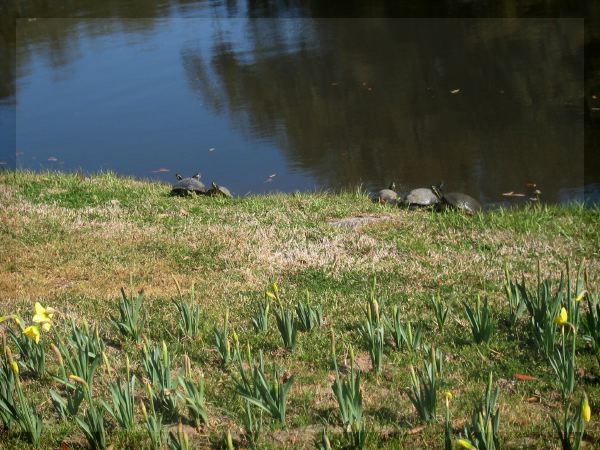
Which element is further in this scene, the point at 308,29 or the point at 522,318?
the point at 308,29

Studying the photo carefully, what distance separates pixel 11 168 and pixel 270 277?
5798mm

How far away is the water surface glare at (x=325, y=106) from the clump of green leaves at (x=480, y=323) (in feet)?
14.1

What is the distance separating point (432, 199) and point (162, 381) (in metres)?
4.65

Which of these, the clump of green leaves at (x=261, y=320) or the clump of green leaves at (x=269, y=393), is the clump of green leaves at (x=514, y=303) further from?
the clump of green leaves at (x=269, y=393)

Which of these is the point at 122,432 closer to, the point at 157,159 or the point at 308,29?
the point at 157,159

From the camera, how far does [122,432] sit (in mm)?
4199

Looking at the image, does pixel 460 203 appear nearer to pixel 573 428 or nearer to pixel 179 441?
pixel 573 428

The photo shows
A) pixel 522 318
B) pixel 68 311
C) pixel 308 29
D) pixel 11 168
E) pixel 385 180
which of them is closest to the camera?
pixel 522 318

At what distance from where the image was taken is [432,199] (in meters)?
8.44

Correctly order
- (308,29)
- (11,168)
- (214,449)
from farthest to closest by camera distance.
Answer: (308,29)
(11,168)
(214,449)

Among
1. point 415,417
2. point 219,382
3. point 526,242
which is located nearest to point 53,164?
point 526,242

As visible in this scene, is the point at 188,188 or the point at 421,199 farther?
the point at 188,188

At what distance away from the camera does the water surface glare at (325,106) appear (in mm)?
10297

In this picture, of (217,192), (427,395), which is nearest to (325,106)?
(217,192)
